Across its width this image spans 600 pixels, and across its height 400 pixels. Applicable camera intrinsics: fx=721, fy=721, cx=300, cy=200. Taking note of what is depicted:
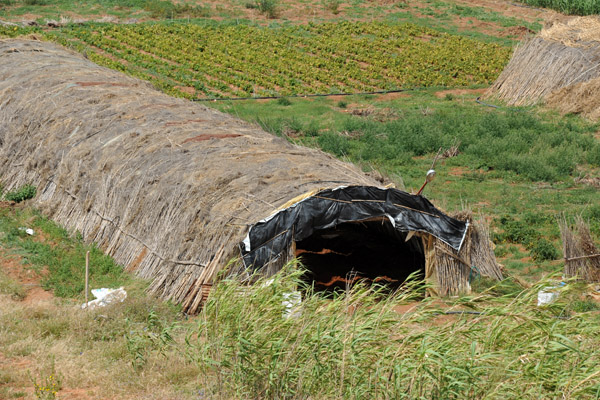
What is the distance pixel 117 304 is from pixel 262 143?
477cm

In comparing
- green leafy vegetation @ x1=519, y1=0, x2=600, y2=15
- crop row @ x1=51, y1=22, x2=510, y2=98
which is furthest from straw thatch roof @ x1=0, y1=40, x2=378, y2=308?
green leafy vegetation @ x1=519, y1=0, x2=600, y2=15

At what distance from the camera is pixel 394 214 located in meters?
10.6

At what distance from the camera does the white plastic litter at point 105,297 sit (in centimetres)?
1000

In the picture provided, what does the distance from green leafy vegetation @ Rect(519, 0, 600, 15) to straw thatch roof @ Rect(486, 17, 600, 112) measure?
14224 mm

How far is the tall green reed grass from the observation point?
20.8 ft

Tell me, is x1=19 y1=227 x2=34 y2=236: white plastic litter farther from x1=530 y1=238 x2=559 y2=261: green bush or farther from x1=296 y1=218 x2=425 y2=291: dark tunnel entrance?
x1=530 y1=238 x2=559 y2=261: green bush

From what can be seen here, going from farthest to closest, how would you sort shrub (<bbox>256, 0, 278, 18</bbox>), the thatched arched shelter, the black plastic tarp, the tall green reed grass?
shrub (<bbox>256, 0, 278, 18</bbox>) < the thatched arched shelter < the black plastic tarp < the tall green reed grass

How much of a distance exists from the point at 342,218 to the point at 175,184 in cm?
304

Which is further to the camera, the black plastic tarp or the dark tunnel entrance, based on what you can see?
the dark tunnel entrance

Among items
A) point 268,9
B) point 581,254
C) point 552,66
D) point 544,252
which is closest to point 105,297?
point 581,254

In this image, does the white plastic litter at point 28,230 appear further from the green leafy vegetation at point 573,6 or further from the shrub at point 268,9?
the green leafy vegetation at point 573,6

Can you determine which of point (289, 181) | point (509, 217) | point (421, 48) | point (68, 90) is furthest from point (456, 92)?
point (289, 181)

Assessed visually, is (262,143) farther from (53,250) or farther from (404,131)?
(404,131)

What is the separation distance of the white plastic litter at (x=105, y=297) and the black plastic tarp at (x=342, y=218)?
6.55 ft
